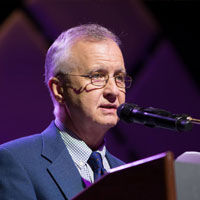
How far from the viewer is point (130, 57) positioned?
102 inches

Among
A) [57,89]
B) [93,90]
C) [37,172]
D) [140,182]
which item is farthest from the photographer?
[57,89]

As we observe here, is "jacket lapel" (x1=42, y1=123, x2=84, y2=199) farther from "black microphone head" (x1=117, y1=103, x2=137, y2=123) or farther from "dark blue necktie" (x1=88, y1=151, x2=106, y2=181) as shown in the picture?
"black microphone head" (x1=117, y1=103, x2=137, y2=123)

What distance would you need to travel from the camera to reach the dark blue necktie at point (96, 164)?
1633 millimetres

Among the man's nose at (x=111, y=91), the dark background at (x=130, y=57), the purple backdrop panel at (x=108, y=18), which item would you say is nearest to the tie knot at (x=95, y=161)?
the man's nose at (x=111, y=91)

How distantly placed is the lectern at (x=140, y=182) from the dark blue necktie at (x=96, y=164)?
78cm

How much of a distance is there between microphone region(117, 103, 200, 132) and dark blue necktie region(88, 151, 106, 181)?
436 mm

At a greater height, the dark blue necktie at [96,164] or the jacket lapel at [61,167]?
the jacket lapel at [61,167]

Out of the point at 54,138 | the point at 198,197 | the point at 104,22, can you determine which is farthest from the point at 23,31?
the point at 198,197

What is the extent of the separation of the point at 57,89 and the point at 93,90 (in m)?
0.21

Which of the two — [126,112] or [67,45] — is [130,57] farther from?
[126,112]

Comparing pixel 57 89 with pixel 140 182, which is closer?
pixel 140 182

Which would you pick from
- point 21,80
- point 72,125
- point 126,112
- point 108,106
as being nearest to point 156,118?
point 126,112

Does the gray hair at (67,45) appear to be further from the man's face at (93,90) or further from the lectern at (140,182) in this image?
the lectern at (140,182)

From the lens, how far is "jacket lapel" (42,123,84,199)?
1.47m
